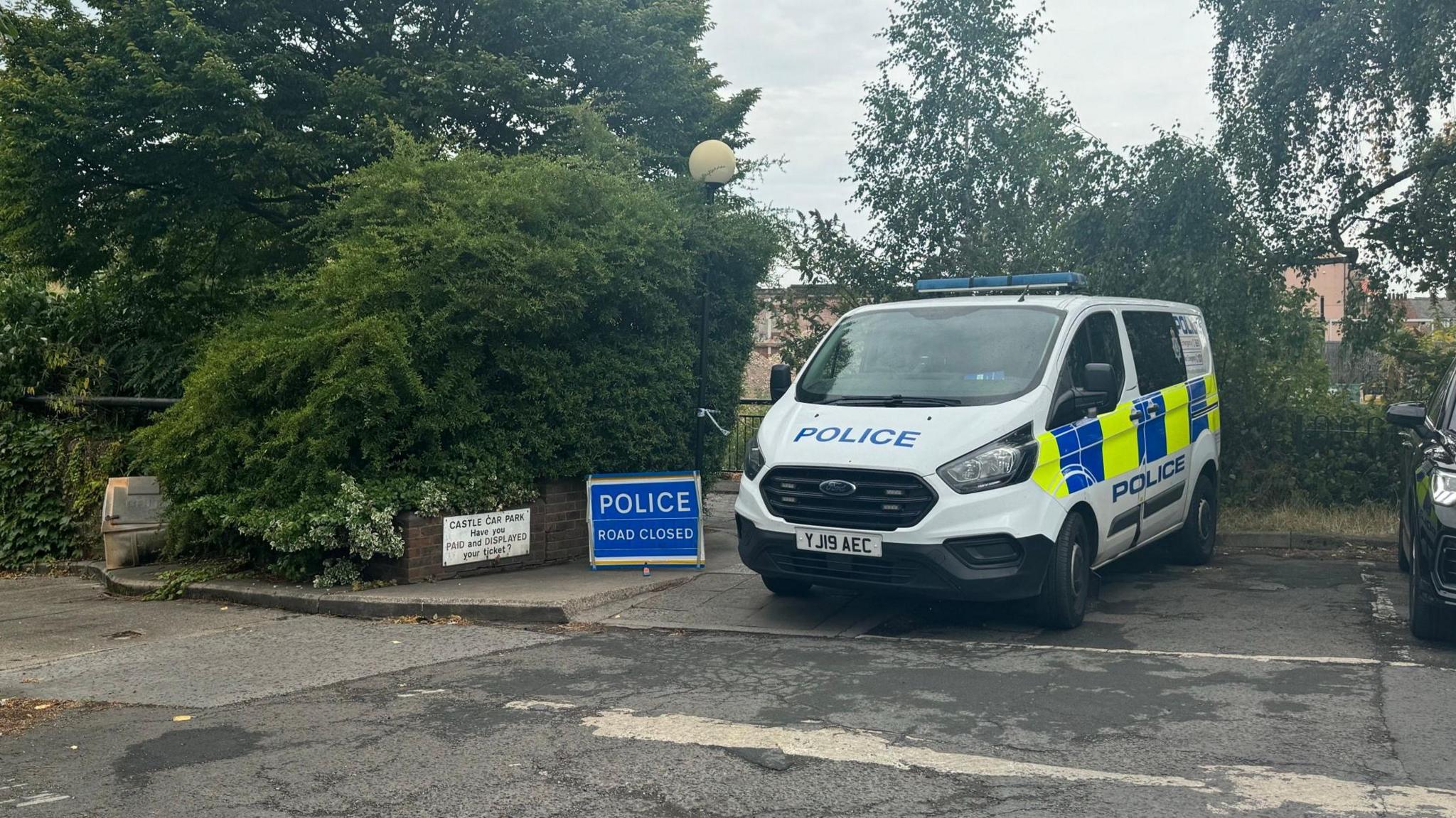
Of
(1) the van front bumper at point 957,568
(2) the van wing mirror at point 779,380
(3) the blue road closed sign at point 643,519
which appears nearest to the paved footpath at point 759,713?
(1) the van front bumper at point 957,568

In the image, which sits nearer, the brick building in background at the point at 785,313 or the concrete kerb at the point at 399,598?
the concrete kerb at the point at 399,598

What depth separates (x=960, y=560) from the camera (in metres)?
6.79

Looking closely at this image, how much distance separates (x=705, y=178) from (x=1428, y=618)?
650cm

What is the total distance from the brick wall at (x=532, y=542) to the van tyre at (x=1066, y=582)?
175 inches

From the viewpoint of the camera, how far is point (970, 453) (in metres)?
6.85

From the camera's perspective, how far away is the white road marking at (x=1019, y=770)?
420 cm

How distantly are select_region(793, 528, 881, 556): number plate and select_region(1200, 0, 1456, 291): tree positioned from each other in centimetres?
693

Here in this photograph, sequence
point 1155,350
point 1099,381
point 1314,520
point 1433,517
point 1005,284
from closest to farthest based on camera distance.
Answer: point 1433,517
point 1099,381
point 1155,350
point 1005,284
point 1314,520

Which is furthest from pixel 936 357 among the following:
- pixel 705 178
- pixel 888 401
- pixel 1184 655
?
pixel 705 178

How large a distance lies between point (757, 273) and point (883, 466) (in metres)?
4.85

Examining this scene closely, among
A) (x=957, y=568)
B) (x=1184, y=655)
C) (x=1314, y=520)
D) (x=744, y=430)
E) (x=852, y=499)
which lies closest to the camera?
(x=1184, y=655)

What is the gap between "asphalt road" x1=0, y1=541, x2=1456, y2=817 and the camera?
14.6 ft

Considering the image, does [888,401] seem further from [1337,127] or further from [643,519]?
[1337,127]

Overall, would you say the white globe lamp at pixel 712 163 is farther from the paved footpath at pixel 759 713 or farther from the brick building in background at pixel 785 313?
the paved footpath at pixel 759 713
